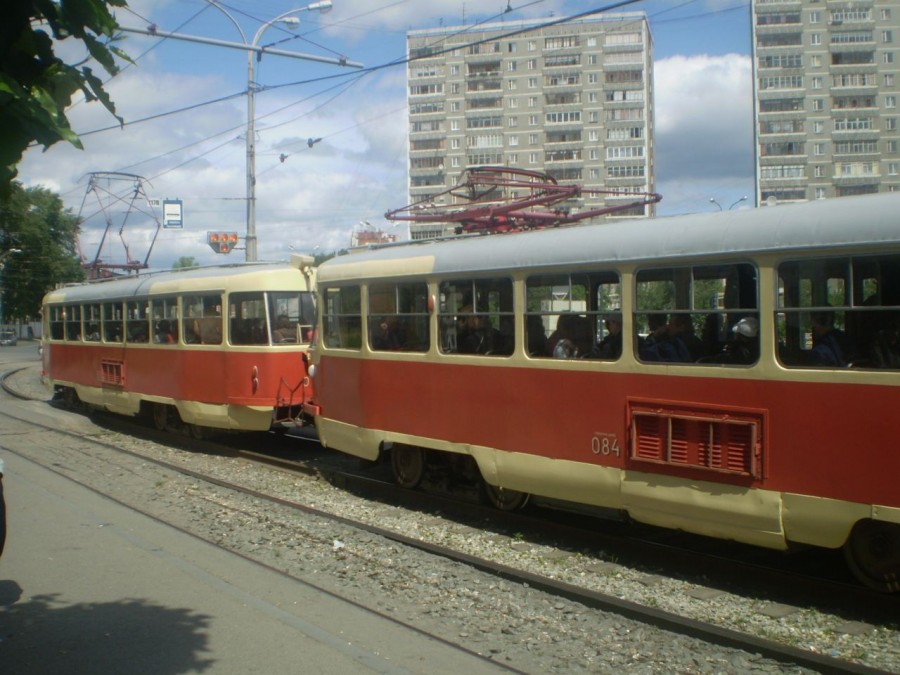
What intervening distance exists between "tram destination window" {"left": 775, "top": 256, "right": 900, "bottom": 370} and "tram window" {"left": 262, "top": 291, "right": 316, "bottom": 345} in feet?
27.1

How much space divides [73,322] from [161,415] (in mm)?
4468

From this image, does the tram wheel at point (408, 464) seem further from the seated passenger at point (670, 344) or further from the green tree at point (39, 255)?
the green tree at point (39, 255)

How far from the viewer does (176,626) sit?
551 cm

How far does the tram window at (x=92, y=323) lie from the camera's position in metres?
17.2

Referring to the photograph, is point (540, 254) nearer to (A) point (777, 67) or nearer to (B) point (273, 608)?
(B) point (273, 608)

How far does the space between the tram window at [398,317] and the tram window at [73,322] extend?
11042mm

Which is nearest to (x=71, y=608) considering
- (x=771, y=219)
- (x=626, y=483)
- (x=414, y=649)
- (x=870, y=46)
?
(x=414, y=649)

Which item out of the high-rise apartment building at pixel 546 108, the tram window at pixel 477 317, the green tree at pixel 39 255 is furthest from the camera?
the green tree at pixel 39 255

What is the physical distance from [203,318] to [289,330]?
1.58 meters

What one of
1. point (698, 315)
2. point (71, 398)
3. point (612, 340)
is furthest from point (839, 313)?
point (71, 398)

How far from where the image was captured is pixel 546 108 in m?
67.9

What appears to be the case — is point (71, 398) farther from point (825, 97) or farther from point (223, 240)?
point (825, 97)

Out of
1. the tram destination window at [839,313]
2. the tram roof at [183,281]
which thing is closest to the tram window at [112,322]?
the tram roof at [183,281]

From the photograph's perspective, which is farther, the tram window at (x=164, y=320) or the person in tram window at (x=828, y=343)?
the tram window at (x=164, y=320)
